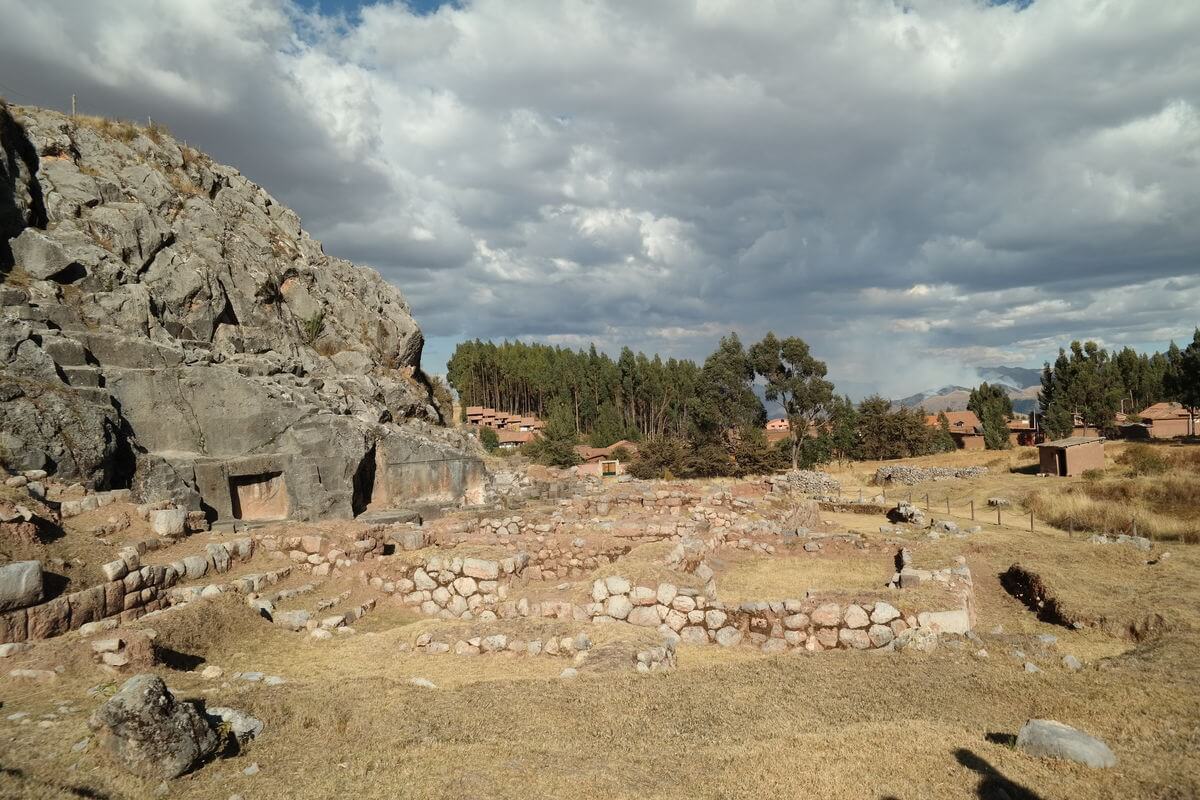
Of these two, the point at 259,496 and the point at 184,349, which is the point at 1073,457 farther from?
the point at 184,349

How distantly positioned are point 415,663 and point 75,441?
15.6m

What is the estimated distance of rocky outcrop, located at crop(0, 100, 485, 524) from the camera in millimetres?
21266

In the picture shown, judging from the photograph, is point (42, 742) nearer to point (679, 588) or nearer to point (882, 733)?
point (882, 733)

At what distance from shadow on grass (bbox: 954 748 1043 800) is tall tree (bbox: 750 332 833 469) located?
50131mm

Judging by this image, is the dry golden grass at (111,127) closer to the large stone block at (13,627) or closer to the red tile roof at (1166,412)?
the large stone block at (13,627)

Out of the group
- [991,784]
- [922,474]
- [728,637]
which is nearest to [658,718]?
[991,784]

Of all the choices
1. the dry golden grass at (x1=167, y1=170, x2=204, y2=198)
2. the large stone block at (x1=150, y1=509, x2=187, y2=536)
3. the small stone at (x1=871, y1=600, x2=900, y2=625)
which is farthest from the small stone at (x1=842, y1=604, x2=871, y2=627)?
the dry golden grass at (x1=167, y1=170, x2=204, y2=198)

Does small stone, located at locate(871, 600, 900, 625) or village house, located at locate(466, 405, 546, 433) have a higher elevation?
village house, located at locate(466, 405, 546, 433)

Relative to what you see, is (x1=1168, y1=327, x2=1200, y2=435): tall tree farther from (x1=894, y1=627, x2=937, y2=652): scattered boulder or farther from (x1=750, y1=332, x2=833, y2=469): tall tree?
(x1=894, y1=627, x2=937, y2=652): scattered boulder

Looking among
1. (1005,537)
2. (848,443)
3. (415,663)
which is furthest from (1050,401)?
(415,663)

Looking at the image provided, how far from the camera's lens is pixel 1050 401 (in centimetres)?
6550

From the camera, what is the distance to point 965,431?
78125 millimetres

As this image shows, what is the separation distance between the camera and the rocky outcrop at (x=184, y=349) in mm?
21266

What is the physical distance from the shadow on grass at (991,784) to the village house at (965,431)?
6864cm
